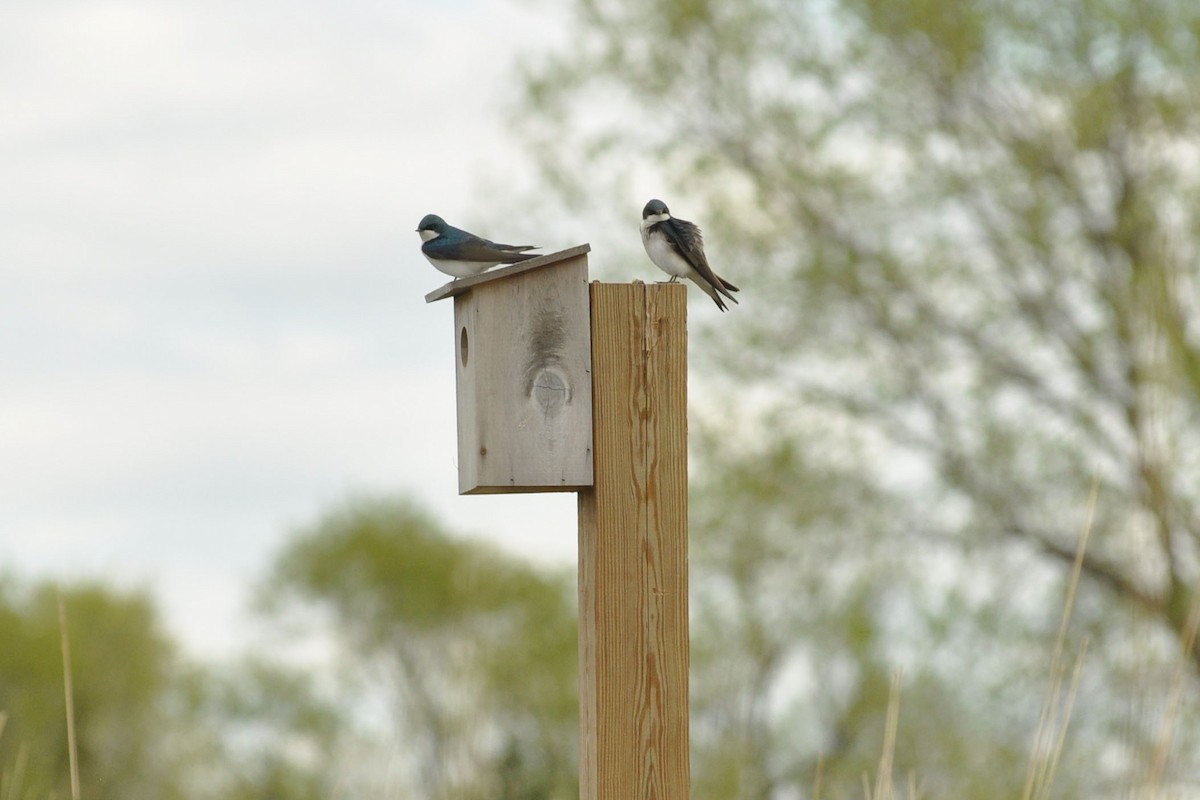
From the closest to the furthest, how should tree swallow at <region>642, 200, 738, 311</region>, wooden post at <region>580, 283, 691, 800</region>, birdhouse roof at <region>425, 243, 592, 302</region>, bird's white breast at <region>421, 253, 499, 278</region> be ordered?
wooden post at <region>580, 283, 691, 800</region>, birdhouse roof at <region>425, 243, 592, 302</region>, tree swallow at <region>642, 200, 738, 311</region>, bird's white breast at <region>421, 253, 499, 278</region>

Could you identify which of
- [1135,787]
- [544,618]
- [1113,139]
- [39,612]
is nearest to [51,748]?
[39,612]

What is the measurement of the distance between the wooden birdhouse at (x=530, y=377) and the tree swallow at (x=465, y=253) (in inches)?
10.7

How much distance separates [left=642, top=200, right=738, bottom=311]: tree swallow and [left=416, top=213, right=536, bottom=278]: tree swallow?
0.86ft

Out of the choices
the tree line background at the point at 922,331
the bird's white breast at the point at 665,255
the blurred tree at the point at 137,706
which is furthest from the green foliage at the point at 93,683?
the bird's white breast at the point at 665,255

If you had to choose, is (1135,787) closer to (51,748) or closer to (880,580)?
(880,580)

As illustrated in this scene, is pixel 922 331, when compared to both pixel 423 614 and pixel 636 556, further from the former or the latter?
pixel 423 614

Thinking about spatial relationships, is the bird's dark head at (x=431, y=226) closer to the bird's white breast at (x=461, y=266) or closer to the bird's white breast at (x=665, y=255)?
the bird's white breast at (x=461, y=266)

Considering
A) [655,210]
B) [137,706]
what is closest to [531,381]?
[655,210]

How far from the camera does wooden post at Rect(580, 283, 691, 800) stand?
8.63 feet

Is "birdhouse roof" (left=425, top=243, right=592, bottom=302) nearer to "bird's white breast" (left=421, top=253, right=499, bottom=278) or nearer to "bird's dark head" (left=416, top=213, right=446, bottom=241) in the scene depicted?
"bird's white breast" (left=421, top=253, right=499, bottom=278)

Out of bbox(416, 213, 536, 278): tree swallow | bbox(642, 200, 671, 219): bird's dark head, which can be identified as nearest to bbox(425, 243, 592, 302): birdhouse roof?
bbox(416, 213, 536, 278): tree swallow

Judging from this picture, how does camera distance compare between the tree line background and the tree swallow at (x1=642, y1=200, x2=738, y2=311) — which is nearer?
the tree swallow at (x1=642, y1=200, x2=738, y2=311)

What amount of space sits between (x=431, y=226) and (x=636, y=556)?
134 centimetres

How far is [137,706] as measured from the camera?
60.4ft
